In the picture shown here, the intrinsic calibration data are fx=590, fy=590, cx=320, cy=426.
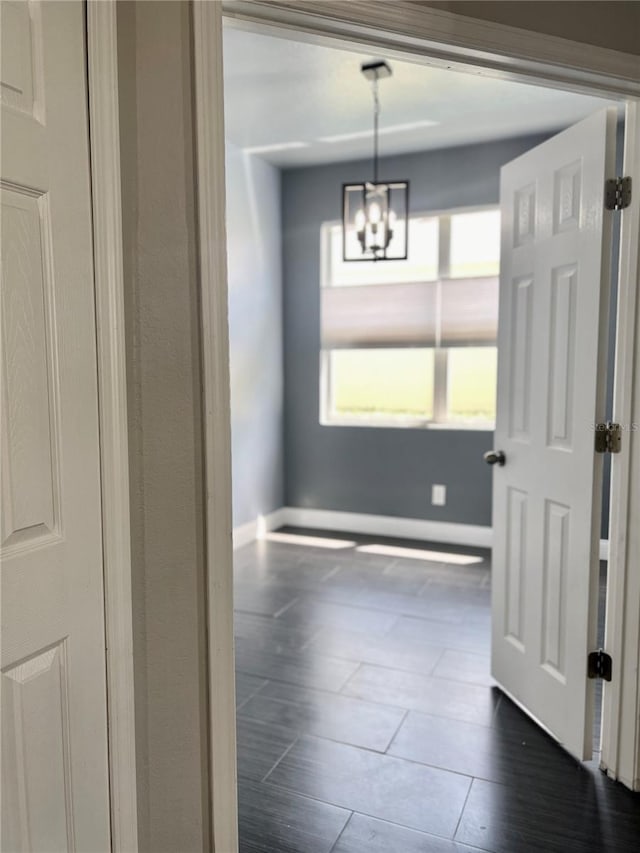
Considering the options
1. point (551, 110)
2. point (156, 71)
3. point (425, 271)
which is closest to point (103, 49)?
point (156, 71)

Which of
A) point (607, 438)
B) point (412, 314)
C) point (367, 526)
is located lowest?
point (367, 526)

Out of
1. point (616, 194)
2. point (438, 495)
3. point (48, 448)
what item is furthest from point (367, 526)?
point (48, 448)

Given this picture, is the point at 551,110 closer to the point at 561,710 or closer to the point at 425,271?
the point at 425,271

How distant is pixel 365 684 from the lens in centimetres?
248

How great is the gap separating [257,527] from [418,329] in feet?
6.45

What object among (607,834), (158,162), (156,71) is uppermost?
(156,71)

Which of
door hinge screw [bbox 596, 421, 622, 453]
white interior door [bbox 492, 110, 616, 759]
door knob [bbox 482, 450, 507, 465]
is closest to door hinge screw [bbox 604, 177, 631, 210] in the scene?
white interior door [bbox 492, 110, 616, 759]

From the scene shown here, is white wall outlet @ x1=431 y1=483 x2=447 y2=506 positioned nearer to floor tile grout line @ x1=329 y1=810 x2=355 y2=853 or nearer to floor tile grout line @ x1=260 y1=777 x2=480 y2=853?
floor tile grout line @ x1=260 y1=777 x2=480 y2=853

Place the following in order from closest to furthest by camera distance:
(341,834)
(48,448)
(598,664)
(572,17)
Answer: (48,448) → (572,17) → (341,834) → (598,664)

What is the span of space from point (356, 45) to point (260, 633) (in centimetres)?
252

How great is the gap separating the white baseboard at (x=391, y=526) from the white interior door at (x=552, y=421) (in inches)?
78.0

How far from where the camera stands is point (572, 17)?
5.16ft

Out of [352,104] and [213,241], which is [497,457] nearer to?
[213,241]

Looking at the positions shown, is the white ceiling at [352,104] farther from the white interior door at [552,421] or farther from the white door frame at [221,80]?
the white door frame at [221,80]
